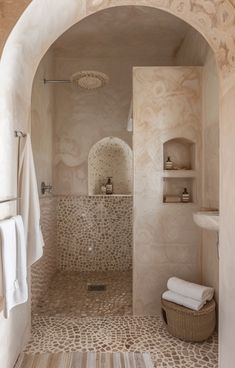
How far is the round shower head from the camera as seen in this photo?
9.16 feet

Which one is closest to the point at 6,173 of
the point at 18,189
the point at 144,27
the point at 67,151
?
the point at 18,189

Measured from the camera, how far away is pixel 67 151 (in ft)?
13.3

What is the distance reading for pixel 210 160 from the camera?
8.38 feet

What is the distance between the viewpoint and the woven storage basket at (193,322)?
2.20m

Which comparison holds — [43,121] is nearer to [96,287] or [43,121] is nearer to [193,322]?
[96,287]

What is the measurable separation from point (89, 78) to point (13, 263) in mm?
2087

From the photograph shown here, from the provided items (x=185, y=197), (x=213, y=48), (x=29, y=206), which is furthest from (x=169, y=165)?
(x=29, y=206)

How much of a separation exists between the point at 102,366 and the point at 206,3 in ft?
7.94

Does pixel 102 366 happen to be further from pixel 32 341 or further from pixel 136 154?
pixel 136 154

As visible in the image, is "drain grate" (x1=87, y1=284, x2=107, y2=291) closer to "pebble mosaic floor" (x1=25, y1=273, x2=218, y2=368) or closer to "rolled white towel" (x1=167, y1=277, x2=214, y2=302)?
"pebble mosaic floor" (x1=25, y1=273, x2=218, y2=368)

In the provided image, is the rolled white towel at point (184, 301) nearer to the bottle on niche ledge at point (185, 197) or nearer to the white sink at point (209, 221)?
the white sink at point (209, 221)

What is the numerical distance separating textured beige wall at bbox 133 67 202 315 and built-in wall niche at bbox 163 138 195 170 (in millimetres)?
185

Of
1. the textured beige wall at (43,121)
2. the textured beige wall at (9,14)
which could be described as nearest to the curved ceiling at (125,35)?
the textured beige wall at (43,121)

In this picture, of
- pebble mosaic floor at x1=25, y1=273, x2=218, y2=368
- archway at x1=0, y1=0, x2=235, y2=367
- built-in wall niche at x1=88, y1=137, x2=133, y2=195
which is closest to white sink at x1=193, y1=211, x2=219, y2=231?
archway at x1=0, y1=0, x2=235, y2=367
